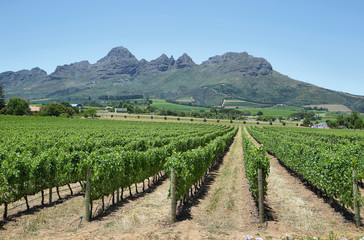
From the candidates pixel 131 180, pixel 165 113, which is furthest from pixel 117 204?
pixel 165 113

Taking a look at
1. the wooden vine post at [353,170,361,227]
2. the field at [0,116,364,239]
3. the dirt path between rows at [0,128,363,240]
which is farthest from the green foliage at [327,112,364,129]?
the wooden vine post at [353,170,361,227]

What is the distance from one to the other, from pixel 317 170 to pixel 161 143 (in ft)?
57.2

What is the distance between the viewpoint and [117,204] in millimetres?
13219

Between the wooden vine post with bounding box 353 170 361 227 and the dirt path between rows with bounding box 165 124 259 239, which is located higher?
the wooden vine post with bounding box 353 170 361 227

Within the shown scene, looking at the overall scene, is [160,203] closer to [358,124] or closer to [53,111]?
[53,111]

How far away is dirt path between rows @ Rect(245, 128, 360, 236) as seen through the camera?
31.7 ft

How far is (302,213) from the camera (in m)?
11.6

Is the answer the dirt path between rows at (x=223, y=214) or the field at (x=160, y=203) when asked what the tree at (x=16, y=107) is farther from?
the dirt path between rows at (x=223, y=214)

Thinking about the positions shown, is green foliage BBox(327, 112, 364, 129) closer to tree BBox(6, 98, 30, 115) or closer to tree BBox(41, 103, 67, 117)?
tree BBox(41, 103, 67, 117)

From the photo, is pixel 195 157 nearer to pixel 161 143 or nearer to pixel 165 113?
pixel 161 143

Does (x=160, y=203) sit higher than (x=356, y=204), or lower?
lower

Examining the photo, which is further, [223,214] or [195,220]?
[223,214]

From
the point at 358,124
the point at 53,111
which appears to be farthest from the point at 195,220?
the point at 358,124

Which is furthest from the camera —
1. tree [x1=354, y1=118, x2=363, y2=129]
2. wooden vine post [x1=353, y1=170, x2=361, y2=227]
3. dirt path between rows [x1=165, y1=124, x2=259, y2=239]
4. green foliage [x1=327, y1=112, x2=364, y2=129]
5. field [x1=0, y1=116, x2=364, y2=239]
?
green foliage [x1=327, y1=112, x2=364, y2=129]
